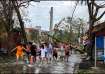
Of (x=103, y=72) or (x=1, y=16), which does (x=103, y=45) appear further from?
(x=1, y=16)

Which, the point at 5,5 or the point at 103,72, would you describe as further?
the point at 5,5

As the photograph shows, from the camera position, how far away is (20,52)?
30781 millimetres

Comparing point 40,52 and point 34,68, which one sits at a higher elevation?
point 40,52

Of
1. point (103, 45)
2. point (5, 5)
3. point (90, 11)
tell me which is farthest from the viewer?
point (5, 5)

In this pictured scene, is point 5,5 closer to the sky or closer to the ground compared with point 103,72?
closer to the sky

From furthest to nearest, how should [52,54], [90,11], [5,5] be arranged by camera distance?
1. [5,5]
2. [90,11]
3. [52,54]

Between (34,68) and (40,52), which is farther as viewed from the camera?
(40,52)

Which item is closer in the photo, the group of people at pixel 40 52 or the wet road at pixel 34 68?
the wet road at pixel 34 68

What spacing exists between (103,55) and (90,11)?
27.8 ft

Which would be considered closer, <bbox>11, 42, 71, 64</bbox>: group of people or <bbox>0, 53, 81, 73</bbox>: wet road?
<bbox>0, 53, 81, 73</bbox>: wet road

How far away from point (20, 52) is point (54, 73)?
28.2 feet

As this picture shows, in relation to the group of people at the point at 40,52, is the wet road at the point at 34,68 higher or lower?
lower

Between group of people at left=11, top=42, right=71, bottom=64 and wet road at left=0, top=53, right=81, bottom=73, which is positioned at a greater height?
group of people at left=11, top=42, right=71, bottom=64

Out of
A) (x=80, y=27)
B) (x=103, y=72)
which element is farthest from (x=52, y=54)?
(x=80, y=27)
